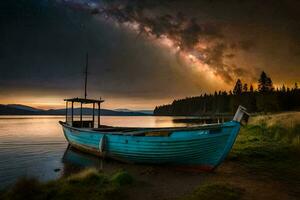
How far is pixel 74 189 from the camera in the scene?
9008 mm

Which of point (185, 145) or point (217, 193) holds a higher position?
point (185, 145)

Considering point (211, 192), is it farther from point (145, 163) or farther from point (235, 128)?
point (145, 163)

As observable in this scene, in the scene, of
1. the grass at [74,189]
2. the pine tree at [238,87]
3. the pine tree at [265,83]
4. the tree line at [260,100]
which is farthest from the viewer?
the pine tree at [238,87]

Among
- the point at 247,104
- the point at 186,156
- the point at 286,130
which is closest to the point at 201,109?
the point at 247,104

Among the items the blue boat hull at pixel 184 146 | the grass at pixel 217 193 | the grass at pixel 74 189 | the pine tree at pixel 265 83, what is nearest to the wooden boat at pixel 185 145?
the blue boat hull at pixel 184 146

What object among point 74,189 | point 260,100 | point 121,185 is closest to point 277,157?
point 121,185

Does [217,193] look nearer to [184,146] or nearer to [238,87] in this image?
[184,146]

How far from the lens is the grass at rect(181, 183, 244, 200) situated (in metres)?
8.12

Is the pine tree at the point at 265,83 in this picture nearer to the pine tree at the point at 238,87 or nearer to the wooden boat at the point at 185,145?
the pine tree at the point at 238,87

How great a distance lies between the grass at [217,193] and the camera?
8.12 meters

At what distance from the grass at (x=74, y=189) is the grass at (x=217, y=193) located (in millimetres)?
2582

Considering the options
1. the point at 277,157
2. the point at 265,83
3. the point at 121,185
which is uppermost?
the point at 265,83

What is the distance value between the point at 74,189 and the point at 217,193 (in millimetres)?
5213

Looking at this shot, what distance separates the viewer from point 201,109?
174 meters
